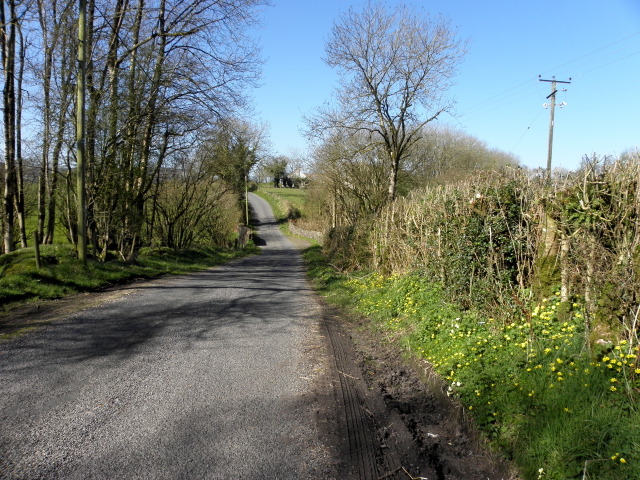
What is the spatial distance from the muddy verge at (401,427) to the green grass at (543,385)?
0.19 metres

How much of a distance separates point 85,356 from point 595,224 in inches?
240

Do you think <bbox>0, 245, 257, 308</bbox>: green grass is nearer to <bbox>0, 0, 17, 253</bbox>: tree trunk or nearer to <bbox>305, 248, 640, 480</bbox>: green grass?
<bbox>0, 0, 17, 253</bbox>: tree trunk

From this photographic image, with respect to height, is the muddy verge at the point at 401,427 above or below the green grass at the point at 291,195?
below

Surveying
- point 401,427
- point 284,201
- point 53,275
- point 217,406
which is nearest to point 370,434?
point 401,427

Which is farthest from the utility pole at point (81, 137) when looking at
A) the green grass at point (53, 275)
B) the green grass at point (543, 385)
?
the green grass at point (543, 385)

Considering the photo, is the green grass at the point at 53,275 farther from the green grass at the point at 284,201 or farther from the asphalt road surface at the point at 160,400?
the green grass at the point at 284,201

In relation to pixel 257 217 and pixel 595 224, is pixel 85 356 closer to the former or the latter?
pixel 595 224

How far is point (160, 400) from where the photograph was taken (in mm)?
4363

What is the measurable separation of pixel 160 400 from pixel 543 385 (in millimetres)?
3601

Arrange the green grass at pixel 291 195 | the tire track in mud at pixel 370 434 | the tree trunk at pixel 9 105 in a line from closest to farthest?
the tire track in mud at pixel 370 434 < the tree trunk at pixel 9 105 < the green grass at pixel 291 195

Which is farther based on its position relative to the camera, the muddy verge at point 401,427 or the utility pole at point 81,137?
the utility pole at point 81,137

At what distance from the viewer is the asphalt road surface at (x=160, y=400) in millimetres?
3305

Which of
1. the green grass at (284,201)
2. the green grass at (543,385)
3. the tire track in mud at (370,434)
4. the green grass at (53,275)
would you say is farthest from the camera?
the green grass at (284,201)

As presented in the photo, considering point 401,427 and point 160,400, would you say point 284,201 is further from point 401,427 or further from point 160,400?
point 401,427
